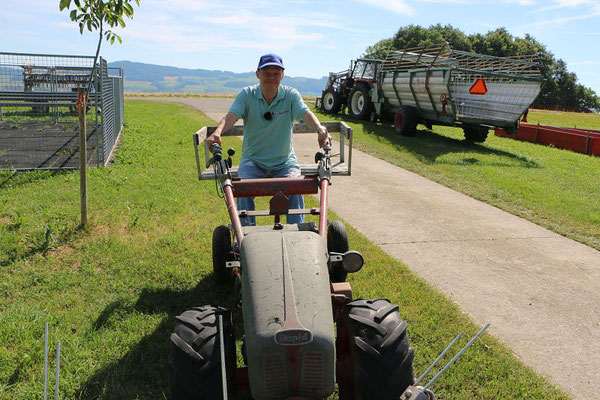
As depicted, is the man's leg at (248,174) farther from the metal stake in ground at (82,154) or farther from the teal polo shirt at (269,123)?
the metal stake in ground at (82,154)

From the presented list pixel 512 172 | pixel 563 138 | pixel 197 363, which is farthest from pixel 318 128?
pixel 563 138

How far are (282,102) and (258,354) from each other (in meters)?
2.54

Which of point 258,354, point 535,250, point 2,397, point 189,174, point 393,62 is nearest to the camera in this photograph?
point 258,354

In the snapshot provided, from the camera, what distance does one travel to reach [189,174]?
28.5 feet

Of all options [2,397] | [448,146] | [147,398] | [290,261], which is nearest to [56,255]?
[2,397]

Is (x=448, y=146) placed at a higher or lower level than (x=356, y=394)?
higher

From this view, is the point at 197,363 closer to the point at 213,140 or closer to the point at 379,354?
the point at 379,354

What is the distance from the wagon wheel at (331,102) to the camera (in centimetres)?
2006

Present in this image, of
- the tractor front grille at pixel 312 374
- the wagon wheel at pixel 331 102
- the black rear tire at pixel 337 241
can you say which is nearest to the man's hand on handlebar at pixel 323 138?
the black rear tire at pixel 337 241

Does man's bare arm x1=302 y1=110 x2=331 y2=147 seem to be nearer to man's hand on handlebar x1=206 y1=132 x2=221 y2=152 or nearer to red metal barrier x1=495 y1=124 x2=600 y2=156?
man's hand on handlebar x1=206 y1=132 x2=221 y2=152

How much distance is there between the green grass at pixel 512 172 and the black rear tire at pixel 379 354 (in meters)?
4.55

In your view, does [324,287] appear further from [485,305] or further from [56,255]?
[56,255]

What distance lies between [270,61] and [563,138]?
1417 centimetres

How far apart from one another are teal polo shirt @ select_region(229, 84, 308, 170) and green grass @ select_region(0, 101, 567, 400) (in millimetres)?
1175
